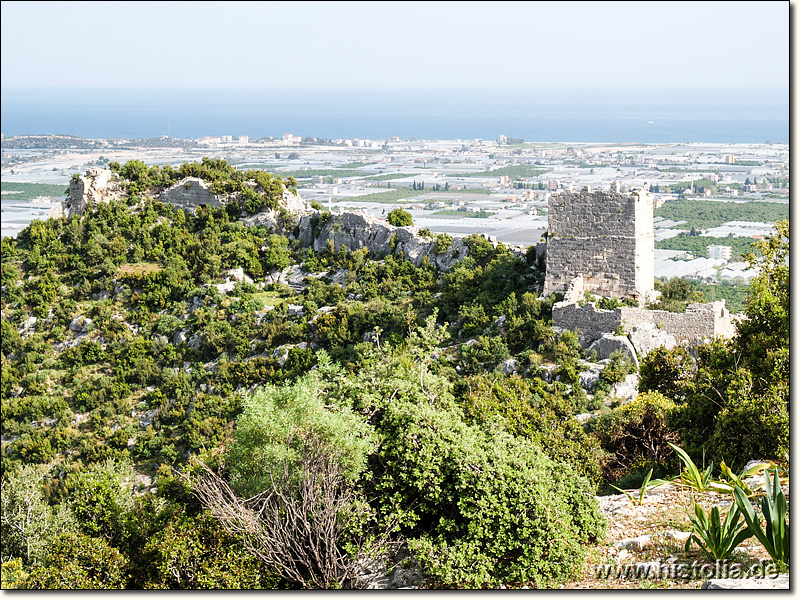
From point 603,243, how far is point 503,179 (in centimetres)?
2711

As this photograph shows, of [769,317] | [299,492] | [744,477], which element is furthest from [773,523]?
[299,492]

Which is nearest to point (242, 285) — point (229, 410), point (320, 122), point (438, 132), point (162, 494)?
point (229, 410)

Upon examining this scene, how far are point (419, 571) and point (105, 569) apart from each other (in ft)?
9.08

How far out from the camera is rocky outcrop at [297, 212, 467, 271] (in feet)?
63.6

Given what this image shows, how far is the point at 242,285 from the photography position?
20.2 metres

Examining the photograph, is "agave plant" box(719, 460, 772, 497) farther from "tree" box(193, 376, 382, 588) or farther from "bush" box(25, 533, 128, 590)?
"bush" box(25, 533, 128, 590)

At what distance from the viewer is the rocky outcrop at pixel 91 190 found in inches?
908

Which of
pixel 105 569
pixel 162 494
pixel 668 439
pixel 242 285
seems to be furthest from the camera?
pixel 242 285

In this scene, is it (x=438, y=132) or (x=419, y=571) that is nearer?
(x=419, y=571)

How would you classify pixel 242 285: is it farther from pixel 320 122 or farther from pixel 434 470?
pixel 320 122

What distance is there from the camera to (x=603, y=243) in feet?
50.9

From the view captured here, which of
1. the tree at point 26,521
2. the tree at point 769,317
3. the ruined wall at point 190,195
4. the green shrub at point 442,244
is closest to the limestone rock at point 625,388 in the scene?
the tree at point 769,317

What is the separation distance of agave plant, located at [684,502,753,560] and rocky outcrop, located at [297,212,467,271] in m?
13.1

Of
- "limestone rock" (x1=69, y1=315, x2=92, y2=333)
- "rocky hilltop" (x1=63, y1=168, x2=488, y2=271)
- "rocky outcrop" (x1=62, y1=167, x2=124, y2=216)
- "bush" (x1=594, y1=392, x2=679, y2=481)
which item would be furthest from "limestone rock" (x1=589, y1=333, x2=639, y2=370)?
"rocky outcrop" (x1=62, y1=167, x2=124, y2=216)
